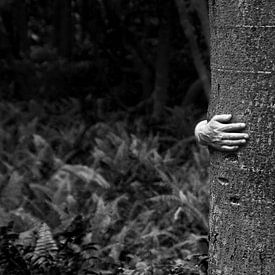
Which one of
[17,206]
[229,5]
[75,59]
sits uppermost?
[229,5]

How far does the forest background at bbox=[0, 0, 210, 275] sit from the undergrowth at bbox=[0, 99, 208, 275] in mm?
15

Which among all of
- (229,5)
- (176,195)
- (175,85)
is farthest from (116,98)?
(229,5)

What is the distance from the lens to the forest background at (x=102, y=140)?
16.4 ft

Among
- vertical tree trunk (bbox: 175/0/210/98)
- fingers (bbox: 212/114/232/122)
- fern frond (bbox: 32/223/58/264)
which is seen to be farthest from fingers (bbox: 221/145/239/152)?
vertical tree trunk (bbox: 175/0/210/98)

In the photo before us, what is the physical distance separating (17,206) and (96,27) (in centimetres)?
688

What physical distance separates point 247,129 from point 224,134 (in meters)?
0.11

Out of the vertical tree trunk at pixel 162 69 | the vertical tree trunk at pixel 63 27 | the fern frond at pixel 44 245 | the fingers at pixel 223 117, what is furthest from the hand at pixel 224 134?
the vertical tree trunk at pixel 63 27

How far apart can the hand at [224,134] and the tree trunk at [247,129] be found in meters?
0.03

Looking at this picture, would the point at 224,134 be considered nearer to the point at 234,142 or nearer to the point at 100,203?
the point at 234,142

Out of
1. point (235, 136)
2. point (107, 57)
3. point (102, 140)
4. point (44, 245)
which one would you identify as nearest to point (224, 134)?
point (235, 136)

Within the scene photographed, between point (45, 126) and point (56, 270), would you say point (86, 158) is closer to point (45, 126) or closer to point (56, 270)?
point (45, 126)

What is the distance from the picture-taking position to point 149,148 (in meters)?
8.52

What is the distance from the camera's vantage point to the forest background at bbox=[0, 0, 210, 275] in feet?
16.4

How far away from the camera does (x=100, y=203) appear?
5809mm
